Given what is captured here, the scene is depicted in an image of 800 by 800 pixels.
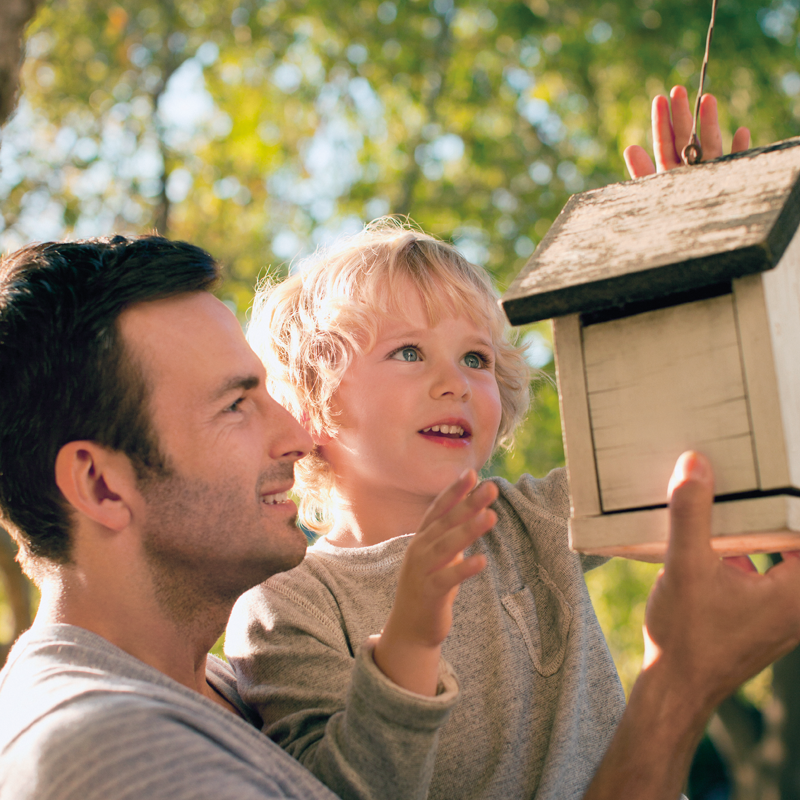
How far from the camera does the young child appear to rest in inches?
59.9

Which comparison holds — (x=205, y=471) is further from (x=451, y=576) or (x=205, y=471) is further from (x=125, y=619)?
(x=451, y=576)

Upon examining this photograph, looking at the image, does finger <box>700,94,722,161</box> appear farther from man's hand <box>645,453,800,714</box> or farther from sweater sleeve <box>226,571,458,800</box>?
sweater sleeve <box>226,571,458,800</box>

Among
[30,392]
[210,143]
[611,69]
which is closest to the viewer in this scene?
[30,392]

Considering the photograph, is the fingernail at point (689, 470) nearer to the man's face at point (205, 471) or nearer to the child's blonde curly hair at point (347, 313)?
the man's face at point (205, 471)

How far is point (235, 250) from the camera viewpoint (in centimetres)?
927

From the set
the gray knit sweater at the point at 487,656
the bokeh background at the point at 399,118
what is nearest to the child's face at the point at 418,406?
the gray knit sweater at the point at 487,656

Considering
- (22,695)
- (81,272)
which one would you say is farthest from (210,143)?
(22,695)

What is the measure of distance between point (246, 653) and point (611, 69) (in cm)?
763

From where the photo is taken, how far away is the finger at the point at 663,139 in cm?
183

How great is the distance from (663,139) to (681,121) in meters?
0.06

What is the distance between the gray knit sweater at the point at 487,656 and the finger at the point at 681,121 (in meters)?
0.96

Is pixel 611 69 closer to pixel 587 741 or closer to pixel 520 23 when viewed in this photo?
pixel 520 23

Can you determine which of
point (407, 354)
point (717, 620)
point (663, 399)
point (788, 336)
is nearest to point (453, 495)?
point (663, 399)

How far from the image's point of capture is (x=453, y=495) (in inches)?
54.8
